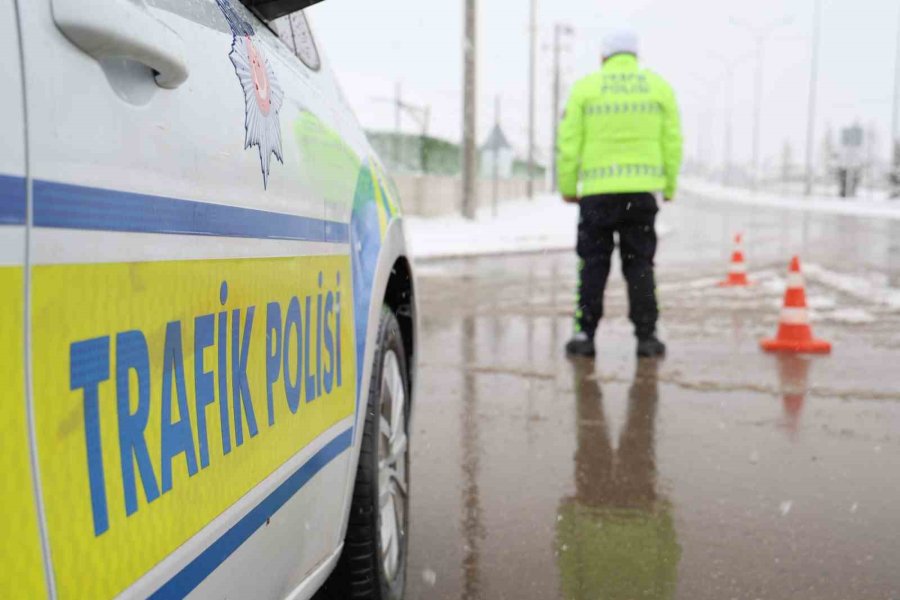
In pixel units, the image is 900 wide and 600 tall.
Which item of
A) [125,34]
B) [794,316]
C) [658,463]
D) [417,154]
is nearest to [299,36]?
[125,34]

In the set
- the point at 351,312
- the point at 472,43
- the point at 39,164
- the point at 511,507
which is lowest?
the point at 511,507

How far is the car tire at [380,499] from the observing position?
2.24 meters

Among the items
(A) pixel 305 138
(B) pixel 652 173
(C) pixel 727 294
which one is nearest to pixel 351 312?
(A) pixel 305 138

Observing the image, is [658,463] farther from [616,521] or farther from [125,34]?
[125,34]

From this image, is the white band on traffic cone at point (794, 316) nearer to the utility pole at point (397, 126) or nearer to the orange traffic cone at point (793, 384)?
the orange traffic cone at point (793, 384)

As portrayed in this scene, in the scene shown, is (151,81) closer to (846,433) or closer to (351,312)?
(351,312)

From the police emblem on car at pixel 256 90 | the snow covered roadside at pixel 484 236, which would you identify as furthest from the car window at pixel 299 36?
the snow covered roadside at pixel 484 236

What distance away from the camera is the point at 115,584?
3.59 feet

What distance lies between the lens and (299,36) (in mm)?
2453

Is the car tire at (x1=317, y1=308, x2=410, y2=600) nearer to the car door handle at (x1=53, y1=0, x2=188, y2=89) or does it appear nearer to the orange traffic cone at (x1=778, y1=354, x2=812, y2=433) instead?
the car door handle at (x1=53, y1=0, x2=188, y2=89)

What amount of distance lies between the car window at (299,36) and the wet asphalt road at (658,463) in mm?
1474

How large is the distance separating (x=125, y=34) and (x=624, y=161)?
508cm

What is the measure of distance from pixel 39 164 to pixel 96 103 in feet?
0.54

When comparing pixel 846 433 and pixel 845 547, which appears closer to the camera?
pixel 845 547
